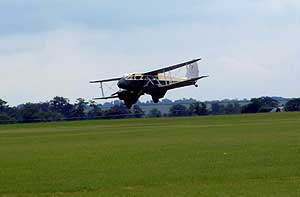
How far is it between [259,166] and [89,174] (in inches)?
217

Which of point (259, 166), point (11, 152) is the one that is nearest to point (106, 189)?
point (259, 166)

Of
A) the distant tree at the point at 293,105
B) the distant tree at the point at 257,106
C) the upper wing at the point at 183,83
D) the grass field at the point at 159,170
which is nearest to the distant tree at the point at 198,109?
the distant tree at the point at 257,106

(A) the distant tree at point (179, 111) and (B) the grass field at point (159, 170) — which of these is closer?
(B) the grass field at point (159, 170)

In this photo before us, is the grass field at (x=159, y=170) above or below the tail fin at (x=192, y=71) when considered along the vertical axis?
below

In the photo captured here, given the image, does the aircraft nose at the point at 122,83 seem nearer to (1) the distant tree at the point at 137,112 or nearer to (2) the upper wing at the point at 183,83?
(2) the upper wing at the point at 183,83

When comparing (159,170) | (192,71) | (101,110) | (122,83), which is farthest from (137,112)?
(159,170)

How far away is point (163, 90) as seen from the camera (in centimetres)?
11169

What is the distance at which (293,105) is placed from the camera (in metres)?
155

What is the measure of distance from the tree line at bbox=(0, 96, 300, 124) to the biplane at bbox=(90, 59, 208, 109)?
99.6ft

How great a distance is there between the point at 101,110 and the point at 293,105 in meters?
36.6

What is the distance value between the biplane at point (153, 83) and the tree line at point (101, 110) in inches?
1196

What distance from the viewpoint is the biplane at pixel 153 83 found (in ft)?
354

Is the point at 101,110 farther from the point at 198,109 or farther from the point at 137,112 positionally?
the point at 198,109

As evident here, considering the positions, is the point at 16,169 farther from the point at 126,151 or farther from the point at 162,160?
the point at 126,151
